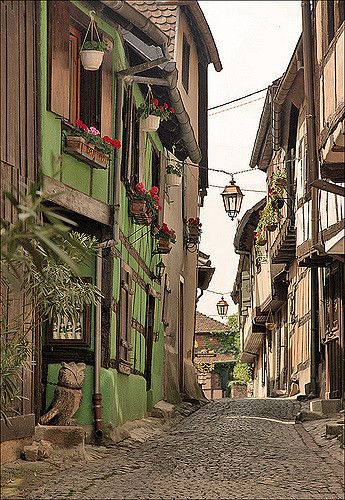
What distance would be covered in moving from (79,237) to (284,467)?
3240 millimetres

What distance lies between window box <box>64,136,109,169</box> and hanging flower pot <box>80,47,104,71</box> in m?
0.94

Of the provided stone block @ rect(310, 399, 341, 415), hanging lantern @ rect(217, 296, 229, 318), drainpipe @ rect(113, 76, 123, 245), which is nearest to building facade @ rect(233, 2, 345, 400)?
stone block @ rect(310, 399, 341, 415)

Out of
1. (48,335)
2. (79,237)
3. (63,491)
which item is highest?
(79,237)

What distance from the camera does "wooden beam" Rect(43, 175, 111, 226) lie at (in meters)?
11.6

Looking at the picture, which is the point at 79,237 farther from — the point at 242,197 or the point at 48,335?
the point at 242,197

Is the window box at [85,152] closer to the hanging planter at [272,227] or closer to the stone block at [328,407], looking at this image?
the stone block at [328,407]

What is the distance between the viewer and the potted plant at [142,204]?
1533 cm

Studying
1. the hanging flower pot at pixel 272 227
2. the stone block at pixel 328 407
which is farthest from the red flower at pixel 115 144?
the hanging flower pot at pixel 272 227

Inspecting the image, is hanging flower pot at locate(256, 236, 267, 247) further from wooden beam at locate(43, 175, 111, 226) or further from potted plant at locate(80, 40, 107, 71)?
potted plant at locate(80, 40, 107, 71)

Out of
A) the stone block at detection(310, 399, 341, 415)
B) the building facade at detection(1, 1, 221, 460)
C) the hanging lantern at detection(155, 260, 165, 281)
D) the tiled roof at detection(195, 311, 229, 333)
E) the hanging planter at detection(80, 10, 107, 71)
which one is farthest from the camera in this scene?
the tiled roof at detection(195, 311, 229, 333)

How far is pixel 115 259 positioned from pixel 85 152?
224 cm

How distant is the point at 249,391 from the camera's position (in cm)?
4803

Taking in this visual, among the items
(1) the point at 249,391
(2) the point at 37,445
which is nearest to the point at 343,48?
(2) the point at 37,445

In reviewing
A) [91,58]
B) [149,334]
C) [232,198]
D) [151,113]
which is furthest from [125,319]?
[232,198]
